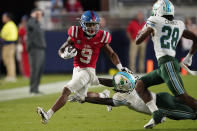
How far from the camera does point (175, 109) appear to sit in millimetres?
6918

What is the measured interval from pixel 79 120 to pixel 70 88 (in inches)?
27.9

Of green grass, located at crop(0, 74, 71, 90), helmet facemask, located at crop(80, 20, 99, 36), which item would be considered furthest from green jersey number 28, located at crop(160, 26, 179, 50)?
green grass, located at crop(0, 74, 71, 90)

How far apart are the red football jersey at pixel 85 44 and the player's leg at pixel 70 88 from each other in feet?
0.53

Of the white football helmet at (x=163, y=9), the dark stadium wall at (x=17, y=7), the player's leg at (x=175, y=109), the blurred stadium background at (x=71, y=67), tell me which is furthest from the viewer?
the dark stadium wall at (x=17, y=7)

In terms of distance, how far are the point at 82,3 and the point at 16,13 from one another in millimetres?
2351

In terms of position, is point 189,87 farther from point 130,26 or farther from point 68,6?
point 68,6

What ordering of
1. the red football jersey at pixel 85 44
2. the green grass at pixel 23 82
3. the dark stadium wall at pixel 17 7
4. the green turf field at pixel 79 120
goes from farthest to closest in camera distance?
1. the dark stadium wall at pixel 17 7
2. the green grass at pixel 23 82
3. the red football jersey at pixel 85 44
4. the green turf field at pixel 79 120

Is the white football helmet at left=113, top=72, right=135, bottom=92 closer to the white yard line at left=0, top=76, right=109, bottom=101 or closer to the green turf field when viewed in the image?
the green turf field

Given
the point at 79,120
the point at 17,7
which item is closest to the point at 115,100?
the point at 79,120

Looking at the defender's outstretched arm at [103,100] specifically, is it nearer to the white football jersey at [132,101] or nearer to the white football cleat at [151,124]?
the white football jersey at [132,101]

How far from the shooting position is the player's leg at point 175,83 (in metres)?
6.75

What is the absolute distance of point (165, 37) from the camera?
690cm

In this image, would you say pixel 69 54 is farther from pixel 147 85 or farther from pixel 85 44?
pixel 147 85

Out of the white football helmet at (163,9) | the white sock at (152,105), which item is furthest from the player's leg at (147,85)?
the white football helmet at (163,9)
